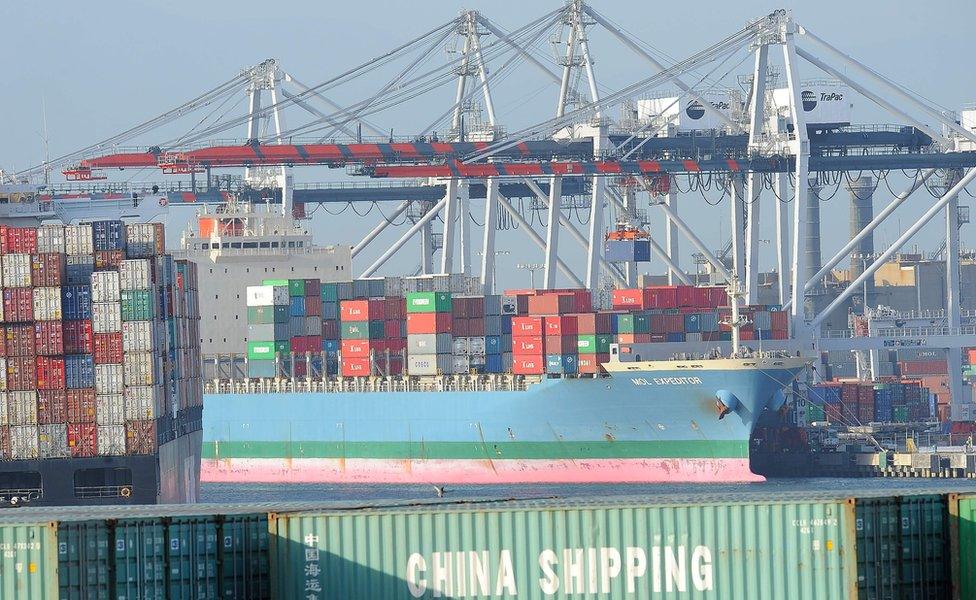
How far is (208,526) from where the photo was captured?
21.3 m

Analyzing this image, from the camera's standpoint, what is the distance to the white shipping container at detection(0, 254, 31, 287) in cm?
4001

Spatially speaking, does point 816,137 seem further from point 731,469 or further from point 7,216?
point 7,216

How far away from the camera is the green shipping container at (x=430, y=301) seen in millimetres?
58406

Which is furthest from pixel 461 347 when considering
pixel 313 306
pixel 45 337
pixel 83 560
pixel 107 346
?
pixel 83 560

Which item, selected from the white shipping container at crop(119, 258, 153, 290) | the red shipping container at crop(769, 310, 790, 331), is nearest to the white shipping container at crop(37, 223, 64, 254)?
the white shipping container at crop(119, 258, 153, 290)

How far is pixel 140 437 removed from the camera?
132ft

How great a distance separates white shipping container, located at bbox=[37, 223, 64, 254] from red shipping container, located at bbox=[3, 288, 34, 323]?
1.42m

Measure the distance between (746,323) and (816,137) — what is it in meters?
13.4

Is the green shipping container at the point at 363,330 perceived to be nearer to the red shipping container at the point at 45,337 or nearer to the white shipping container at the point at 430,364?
A: the white shipping container at the point at 430,364

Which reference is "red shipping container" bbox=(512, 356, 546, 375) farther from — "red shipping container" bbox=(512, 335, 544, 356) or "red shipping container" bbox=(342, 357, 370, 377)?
"red shipping container" bbox=(342, 357, 370, 377)

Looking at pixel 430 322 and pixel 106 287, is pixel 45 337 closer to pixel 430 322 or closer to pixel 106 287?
pixel 106 287

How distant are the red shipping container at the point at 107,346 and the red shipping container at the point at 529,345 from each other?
1945 cm

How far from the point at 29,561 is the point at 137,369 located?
19.8m

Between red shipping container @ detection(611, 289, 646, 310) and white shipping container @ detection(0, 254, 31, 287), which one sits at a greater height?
white shipping container @ detection(0, 254, 31, 287)
